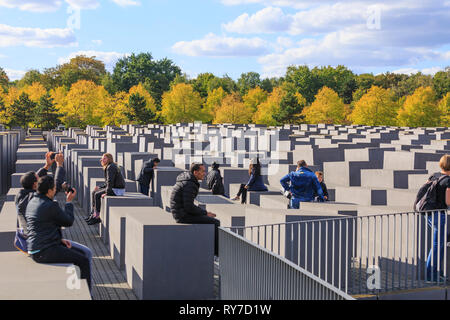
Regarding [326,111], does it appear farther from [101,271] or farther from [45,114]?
[101,271]

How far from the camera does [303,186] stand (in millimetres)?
11828

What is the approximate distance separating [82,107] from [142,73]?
4397 centimetres

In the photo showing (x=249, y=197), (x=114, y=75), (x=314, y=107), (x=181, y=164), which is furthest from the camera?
(x=114, y=75)

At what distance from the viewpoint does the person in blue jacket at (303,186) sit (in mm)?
11742

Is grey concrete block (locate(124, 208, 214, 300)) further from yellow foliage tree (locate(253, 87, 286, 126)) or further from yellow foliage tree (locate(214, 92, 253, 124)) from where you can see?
yellow foliage tree (locate(214, 92, 253, 124))

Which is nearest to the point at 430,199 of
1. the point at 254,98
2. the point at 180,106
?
the point at 180,106

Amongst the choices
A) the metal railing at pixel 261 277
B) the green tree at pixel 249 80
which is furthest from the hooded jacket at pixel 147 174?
the green tree at pixel 249 80

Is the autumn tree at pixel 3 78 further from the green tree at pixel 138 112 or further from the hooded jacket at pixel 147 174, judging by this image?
the hooded jacket at pixel 147 174

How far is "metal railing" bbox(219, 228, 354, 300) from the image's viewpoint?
5.31 meters

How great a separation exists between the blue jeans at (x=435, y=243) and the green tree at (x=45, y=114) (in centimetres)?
6875

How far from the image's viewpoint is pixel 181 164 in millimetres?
24609
